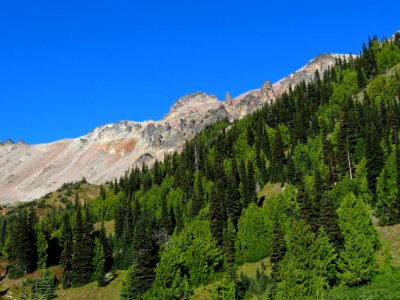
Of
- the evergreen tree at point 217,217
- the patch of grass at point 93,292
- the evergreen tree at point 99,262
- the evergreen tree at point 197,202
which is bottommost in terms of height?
the patch of grass at point 93,292

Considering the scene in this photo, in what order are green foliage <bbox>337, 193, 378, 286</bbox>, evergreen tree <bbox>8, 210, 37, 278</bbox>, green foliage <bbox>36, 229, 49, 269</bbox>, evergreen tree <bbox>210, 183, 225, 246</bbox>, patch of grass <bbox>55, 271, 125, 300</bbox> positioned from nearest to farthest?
green foliage <bbox>337, 193, 378, 286</bbox>
patch of grass <bbox>55, 271, 125, 300</bbox>
evergreen tree <bbox>210, 183, 225, 246</bbox>
evergreen tree <bbox>8, 210, 37, 278</bbox>
green foliage <bbox>36, 229, 49, 269</bbox>

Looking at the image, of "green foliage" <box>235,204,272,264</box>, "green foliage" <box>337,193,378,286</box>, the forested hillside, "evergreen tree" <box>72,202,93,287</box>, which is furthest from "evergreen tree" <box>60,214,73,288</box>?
"green foliage" <box>337,193,378,286</box>

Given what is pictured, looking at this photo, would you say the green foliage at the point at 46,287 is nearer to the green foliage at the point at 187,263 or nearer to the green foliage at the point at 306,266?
the green foliage at the point at 187,263

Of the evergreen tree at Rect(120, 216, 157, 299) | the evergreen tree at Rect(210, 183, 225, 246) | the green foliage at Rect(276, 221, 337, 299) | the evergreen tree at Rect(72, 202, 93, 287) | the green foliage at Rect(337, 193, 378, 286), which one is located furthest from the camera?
the evergreen tree at Rect(72, 202, 93, 287)

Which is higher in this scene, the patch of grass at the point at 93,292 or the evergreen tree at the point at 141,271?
the evergreen tree at the point at 141,271

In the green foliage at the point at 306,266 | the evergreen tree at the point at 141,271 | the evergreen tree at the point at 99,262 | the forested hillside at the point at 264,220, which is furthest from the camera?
the evergreen tree at the point at 99,262

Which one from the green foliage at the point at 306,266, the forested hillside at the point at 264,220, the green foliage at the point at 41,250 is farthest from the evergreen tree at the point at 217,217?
the green foliage at the point at 41,250

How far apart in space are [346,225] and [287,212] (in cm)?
2652

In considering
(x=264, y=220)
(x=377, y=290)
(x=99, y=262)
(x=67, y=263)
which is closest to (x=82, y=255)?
(x=67, y=263)

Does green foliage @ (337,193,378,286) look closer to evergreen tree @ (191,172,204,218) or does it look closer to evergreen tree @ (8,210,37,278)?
evergreen tree @ (191,172,204,218)

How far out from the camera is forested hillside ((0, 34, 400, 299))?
67750mm

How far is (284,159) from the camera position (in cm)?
14188

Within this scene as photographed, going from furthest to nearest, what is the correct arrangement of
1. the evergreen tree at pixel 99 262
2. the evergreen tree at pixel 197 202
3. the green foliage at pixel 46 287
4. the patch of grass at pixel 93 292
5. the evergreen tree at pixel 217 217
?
the evergreen tree at pixel 197 202 → the evergreen tree at pixel 99 262 → the evergreen tree at pixel 217 217 → the green foliage at pixel 46 287 → the patch of grass at pixel 93 292

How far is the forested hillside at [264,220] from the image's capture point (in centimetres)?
6775
